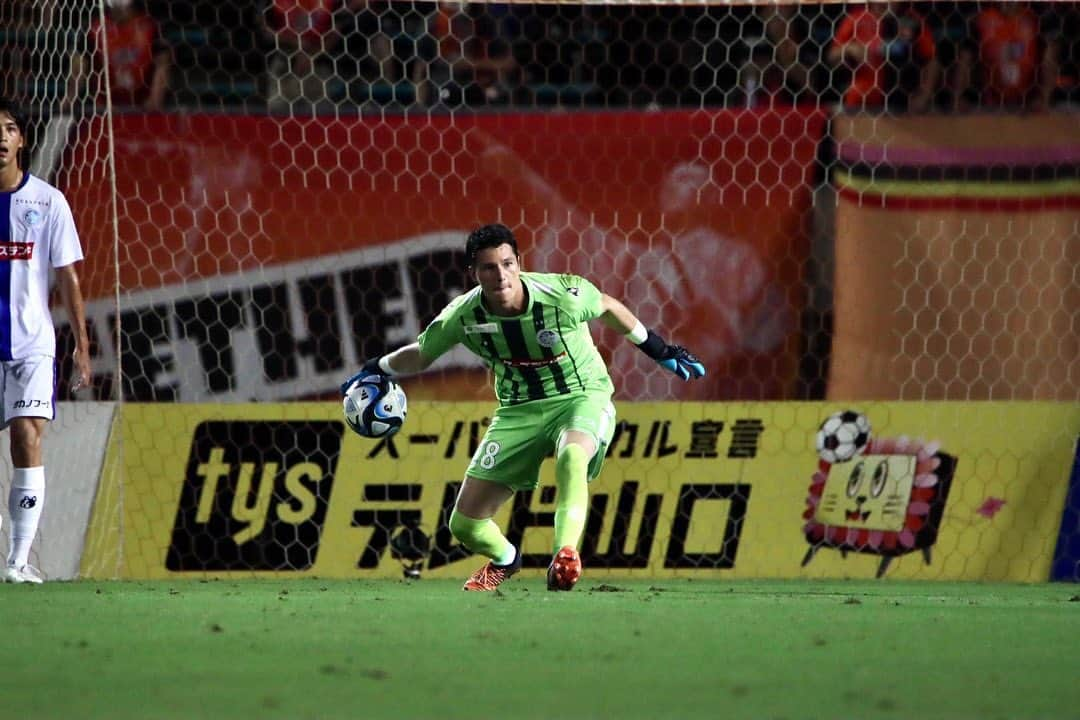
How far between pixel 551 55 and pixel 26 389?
4266mm

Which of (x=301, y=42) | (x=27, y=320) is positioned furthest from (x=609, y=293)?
(x=27, y=320)

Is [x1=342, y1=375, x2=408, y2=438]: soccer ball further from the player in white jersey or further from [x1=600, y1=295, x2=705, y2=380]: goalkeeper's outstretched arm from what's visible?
the player in white jersey

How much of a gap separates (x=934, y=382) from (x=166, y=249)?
3.96 meters

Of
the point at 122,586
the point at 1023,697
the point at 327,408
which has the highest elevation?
the point at 1023,697

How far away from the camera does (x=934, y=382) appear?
883cm

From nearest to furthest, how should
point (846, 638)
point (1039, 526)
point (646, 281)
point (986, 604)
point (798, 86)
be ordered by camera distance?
point (846, 638) → point (986, 604) → point (1039, 526) → point (646, 281) → point (798, 86)

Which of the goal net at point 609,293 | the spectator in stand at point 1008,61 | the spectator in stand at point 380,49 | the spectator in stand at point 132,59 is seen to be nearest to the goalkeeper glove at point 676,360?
the goal net at point 609,293

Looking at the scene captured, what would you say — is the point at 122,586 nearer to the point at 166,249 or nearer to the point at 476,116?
the point at 166,249

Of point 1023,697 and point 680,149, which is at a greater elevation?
point 680,149

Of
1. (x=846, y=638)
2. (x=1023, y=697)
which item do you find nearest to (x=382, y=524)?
(x=846, y=638)

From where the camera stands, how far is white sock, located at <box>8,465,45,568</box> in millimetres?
7332

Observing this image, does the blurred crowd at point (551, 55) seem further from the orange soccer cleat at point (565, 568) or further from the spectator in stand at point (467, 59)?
the orange soccer cleat at point (565, 568)

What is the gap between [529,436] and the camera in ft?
22.9

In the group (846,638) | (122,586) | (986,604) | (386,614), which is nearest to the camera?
(846,638)
